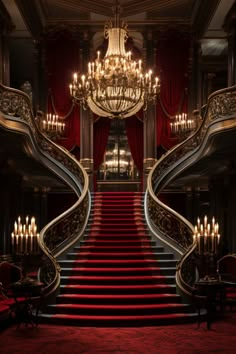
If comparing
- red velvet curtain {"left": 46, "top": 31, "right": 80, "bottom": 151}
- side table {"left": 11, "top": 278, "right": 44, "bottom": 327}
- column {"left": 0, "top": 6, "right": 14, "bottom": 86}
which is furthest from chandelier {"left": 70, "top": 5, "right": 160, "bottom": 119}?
red velvet curtain {"left": 46, "top": 31, "right": 80, "bottom": 151}

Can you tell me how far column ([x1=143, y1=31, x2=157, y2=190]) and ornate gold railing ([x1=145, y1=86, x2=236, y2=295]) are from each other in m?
1.52

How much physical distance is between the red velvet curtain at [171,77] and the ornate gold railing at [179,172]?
6.51 feet

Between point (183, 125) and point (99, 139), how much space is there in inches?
101

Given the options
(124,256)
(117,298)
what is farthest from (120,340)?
(124,256)

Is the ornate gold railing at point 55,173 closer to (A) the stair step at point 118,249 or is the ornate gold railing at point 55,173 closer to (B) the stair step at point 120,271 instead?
(A) the stair step at point 118,249

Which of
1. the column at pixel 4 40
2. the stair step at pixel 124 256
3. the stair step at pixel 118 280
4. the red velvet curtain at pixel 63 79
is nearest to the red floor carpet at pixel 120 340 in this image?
the stair step at pixel 118 280

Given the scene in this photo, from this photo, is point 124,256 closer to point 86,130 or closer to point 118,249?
point 118,249

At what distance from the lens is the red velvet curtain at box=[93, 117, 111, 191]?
16.3 m

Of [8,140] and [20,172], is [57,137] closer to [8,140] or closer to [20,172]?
[20,172]

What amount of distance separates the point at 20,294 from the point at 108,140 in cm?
985

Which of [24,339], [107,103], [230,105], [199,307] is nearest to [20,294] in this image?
[24,339]

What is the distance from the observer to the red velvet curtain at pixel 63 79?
16.0 m

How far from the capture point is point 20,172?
15.3 meters

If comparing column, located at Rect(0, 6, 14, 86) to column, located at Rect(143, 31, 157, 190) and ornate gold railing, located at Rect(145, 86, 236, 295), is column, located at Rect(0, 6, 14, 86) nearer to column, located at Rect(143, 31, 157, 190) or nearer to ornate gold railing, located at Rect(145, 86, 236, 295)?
column, located at Rect(143, 31, 157, 190)
